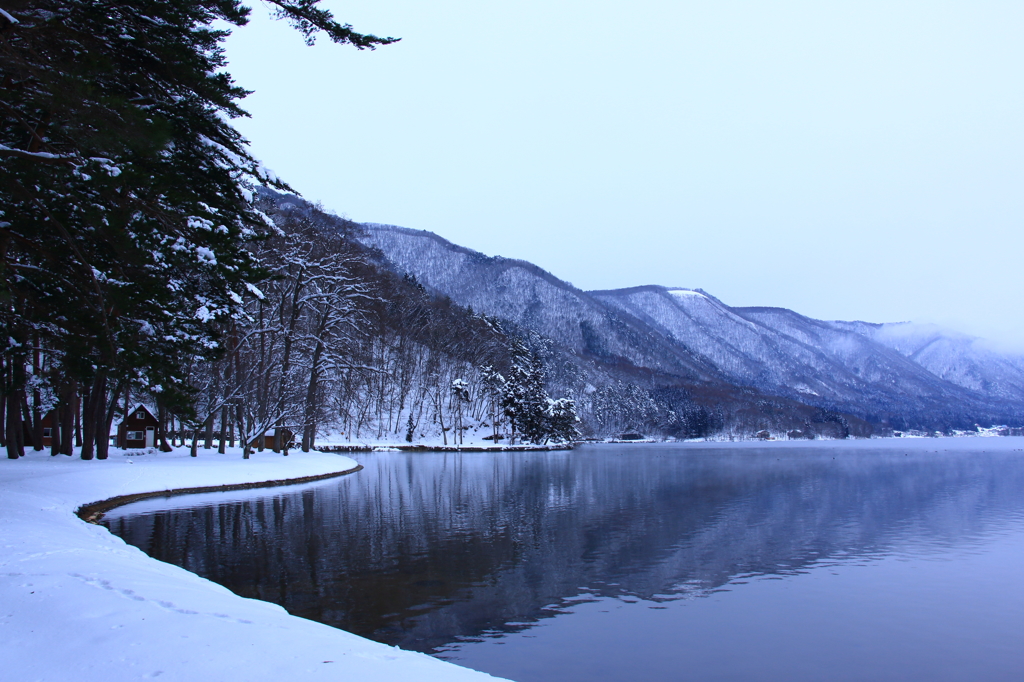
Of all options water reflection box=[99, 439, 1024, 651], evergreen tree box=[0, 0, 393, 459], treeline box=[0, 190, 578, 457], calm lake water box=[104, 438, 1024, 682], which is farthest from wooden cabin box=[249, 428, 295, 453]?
evergreen tree box=[0, 0, 393, 459]

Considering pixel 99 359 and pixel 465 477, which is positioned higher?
pixel 99 359

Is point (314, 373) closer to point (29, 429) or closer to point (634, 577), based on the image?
point (29, 429)

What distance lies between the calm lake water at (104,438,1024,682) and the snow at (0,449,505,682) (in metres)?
2.46

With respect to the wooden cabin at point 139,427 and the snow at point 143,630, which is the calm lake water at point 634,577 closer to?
the snow at point 143,630

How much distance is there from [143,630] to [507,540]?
1328 centimetres

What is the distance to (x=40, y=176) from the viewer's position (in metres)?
10.7

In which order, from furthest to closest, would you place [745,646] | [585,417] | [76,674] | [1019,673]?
1. [585,417]
2. [745,646]
3. [1019,673]
4. [76,674]

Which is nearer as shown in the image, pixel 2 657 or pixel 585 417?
pixel 2 657

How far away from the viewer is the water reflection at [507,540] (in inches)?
512

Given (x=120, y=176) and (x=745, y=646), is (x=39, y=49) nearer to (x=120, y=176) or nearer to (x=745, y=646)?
(x=120, y=176)

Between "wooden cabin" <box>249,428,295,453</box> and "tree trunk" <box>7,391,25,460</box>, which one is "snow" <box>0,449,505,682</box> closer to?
"tree trunk" <box>7,391,25,460</box>

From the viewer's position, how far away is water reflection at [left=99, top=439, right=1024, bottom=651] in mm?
13008

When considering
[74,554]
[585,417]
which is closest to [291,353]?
[74,554]

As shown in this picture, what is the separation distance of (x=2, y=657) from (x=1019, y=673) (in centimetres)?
1291
